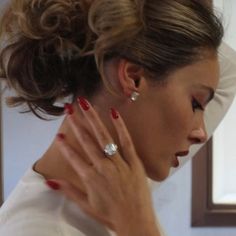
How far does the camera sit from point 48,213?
2.30 feet

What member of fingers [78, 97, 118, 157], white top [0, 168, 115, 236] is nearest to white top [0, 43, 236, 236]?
white top [0, 168, 115, 236]

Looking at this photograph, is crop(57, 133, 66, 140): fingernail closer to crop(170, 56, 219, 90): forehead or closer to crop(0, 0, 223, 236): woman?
crop(0, 0, 223, 236): woman

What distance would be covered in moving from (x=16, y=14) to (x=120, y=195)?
0.31m

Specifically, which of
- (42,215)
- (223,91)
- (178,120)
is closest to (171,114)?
(178,120)

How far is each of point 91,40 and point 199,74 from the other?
0.17 m

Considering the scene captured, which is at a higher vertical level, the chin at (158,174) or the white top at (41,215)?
the white top at (41,215)

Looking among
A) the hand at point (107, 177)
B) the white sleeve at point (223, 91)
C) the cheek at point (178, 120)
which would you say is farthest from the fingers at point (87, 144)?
the white sleeve at point (223, 91)

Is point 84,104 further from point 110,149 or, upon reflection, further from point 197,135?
point 197,135

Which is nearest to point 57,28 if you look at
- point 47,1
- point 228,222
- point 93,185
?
point 47,1

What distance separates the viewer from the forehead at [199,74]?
2.45 ft

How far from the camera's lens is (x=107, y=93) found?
737 mm

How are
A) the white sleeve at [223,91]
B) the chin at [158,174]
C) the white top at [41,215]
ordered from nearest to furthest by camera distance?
the white top at [41,215]
the chin at [158,174]
the white sleeve at [223,91]

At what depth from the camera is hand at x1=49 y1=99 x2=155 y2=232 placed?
2.29ft

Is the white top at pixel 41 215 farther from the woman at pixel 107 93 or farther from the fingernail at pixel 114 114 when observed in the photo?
the fingernail at pixel 114 114
